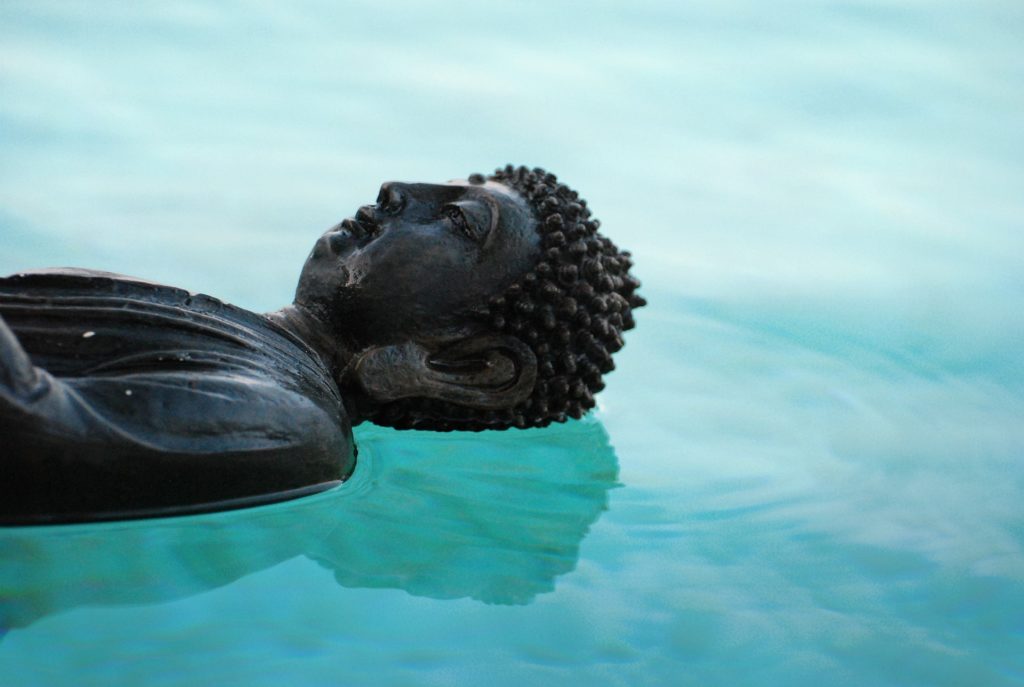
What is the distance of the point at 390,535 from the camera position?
13.7ft

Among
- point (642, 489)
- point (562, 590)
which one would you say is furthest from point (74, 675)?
point (642, 489)

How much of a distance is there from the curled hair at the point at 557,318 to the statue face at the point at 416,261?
0.06m

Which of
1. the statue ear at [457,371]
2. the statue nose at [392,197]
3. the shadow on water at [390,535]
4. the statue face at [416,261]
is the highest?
the statue nose at [392,197]

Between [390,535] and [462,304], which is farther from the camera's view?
[462,304]

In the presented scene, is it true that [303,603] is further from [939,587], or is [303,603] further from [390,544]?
[939,587]

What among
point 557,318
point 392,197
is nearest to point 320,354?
point 392,197

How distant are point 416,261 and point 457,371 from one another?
33 cm

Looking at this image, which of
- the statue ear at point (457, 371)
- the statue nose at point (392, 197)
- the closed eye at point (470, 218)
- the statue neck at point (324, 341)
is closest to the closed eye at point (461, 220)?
the closed eye at point (470, 218)

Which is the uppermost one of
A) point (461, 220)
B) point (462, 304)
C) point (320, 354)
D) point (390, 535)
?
point (461, 220)

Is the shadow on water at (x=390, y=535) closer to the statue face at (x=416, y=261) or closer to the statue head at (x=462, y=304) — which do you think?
the statue head at (x=462, y=304)

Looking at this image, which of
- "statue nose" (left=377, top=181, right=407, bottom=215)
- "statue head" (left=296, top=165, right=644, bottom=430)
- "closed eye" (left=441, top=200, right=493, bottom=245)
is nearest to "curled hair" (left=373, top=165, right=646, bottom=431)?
"statue head" (left=296, top=165, right=644, bottom=430)

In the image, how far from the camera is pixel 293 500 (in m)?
4.09

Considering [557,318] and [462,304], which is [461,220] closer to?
[462,304]

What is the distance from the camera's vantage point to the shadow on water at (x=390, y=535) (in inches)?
146
